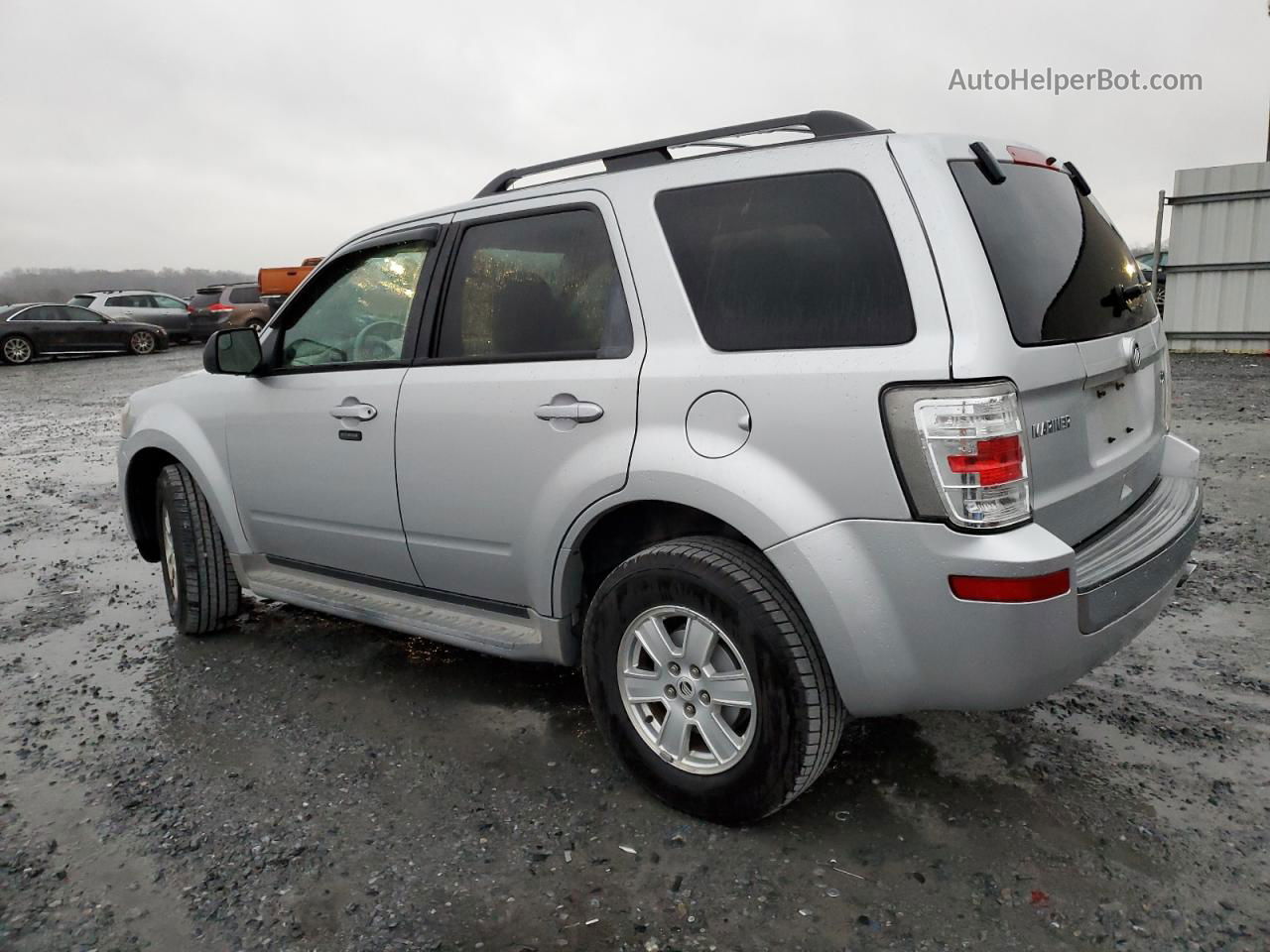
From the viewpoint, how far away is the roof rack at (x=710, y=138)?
259 centimetres

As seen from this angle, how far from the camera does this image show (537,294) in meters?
3.09

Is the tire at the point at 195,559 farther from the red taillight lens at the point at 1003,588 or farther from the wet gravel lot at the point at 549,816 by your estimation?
the red taillight lens at the point at 1003,588

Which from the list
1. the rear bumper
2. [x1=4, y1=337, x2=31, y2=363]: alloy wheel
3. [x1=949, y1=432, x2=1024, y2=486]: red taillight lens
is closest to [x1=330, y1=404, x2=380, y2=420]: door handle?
the rear bumper

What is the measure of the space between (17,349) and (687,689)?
23.3 metres

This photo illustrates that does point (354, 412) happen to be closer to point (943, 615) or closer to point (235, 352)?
point (235, 352)

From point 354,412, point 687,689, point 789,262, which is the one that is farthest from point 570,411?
point 354,412

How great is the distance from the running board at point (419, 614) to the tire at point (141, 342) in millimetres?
21346

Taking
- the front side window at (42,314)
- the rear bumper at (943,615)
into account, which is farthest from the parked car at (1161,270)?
the front side window at (42,314)

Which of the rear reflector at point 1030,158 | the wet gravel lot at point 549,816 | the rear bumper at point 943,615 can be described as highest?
the rear reflector at point 1030,158

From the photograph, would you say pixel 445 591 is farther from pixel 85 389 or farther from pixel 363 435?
pixel 85 389

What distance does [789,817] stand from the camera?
2713 mm

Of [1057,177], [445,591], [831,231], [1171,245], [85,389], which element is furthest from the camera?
[85,389]

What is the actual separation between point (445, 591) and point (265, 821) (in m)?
0.91

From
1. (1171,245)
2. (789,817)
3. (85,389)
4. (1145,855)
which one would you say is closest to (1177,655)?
(1145,855)
